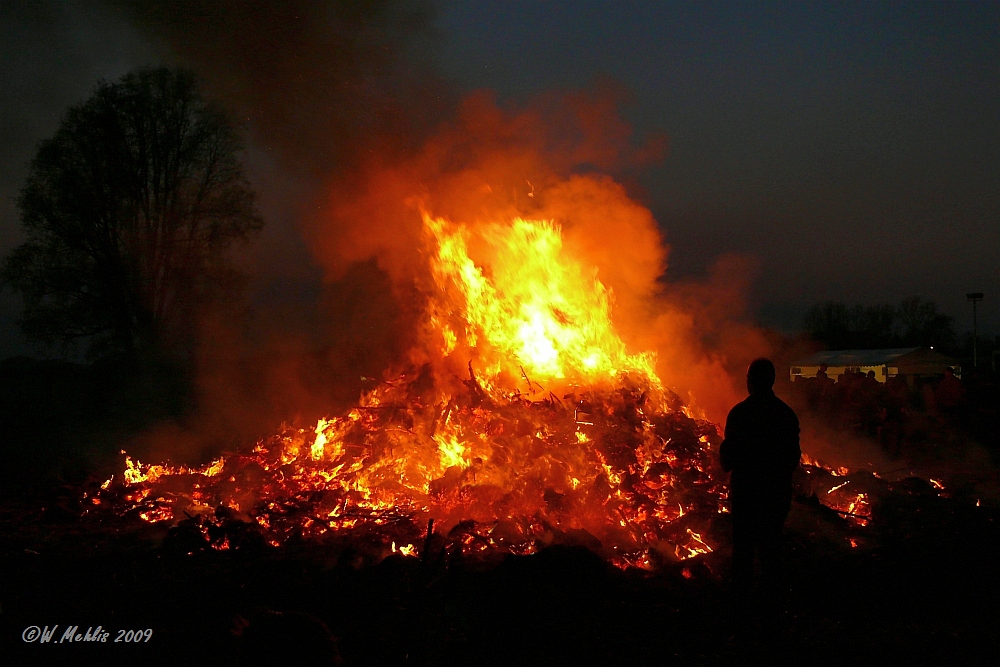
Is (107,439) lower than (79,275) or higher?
lower

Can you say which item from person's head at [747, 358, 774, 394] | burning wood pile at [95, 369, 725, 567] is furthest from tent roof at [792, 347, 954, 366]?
person's head at [747, 358, 774, 394]

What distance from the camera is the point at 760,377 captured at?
4.99 m

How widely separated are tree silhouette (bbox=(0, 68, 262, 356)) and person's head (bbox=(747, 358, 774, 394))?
518 inches

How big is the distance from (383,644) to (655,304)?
7986mm

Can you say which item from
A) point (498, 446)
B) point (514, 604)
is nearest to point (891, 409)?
point (498, 446)

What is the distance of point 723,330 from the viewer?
11.9 meters

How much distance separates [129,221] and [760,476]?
15.2 m

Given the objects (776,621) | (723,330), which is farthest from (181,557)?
(723,330)

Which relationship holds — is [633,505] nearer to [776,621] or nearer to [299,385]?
[776,621]

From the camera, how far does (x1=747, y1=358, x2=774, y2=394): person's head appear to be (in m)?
4.99

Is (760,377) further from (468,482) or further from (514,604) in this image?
(468,482)

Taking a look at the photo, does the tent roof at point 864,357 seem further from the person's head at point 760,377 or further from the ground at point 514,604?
the person's head at point 760,377

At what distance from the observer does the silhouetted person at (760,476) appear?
15.9 ft

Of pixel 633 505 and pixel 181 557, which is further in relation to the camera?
pixel 633 505
